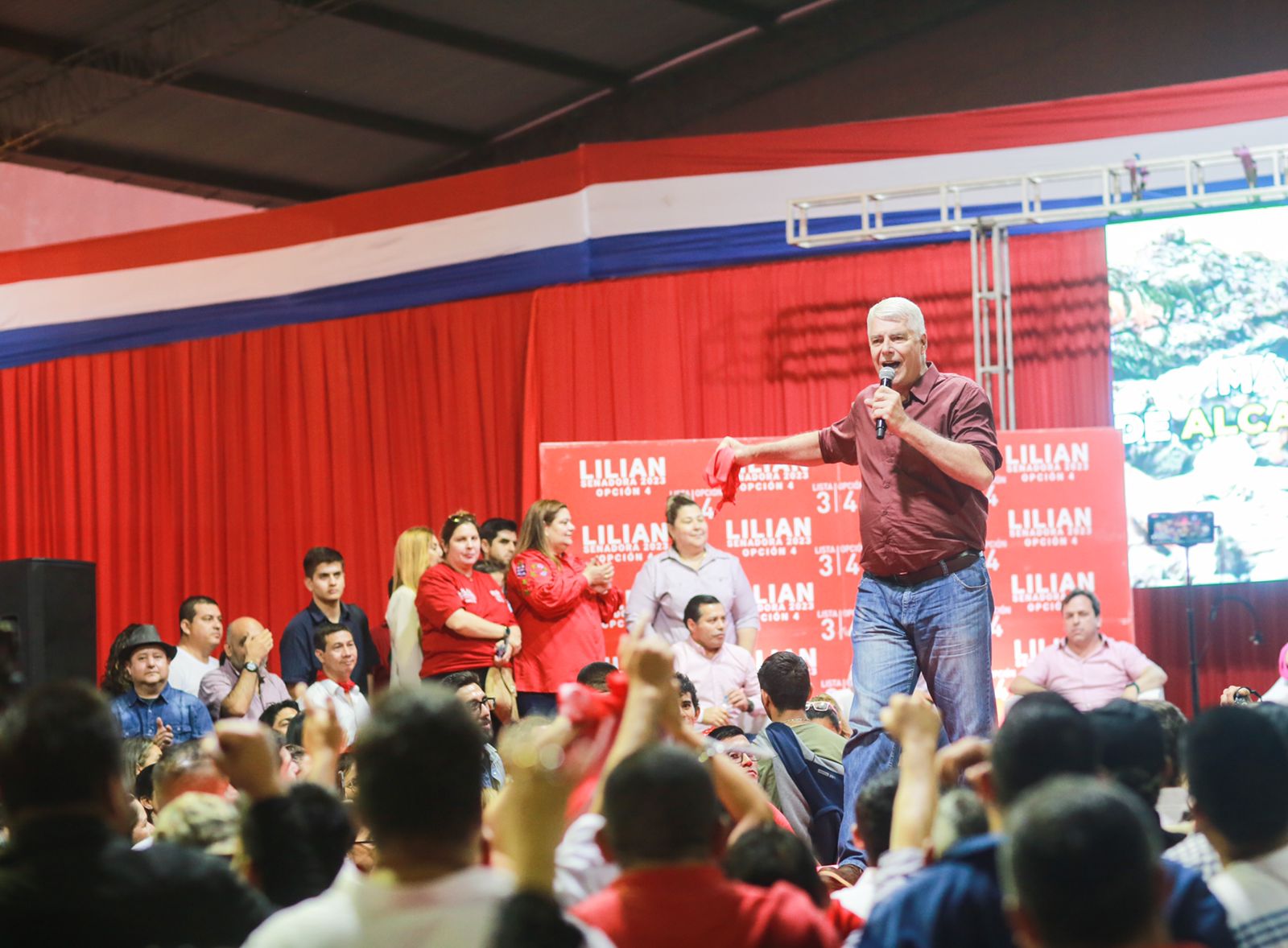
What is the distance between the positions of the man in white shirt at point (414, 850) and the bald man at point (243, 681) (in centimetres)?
465

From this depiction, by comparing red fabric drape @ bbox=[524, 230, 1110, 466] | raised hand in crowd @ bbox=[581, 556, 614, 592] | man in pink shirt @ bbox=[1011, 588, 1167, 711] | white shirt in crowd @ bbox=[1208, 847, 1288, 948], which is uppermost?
red fabric drape @ bbox=[524, 230, 1110, 466]

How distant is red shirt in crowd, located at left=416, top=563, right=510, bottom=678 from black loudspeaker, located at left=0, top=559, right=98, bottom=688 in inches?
65.7

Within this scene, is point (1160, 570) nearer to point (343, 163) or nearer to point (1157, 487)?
point (1157, 487)

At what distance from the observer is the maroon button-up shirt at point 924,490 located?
13.4 feet

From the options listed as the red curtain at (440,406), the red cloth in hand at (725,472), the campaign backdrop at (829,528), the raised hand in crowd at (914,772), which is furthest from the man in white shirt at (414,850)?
the red curtain at (440,406)

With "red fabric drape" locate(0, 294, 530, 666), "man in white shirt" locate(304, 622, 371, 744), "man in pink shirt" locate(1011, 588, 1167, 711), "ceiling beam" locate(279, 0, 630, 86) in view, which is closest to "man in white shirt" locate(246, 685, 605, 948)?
"man in white shirt" locate(304, 622, 371, 744)

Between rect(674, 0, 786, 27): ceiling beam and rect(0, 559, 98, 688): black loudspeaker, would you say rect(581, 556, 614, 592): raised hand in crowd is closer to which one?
rect(0, 559, 98, 688): black loudspeaker

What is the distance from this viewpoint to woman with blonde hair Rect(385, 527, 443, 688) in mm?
7004

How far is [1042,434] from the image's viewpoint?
762 cm

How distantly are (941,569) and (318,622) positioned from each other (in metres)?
3.72

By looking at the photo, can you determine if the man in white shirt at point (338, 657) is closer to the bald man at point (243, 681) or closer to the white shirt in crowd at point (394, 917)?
the bald man at point (243, 681)

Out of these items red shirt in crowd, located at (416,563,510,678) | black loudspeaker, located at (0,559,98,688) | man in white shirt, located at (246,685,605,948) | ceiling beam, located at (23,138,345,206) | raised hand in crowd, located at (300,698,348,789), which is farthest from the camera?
ceiling beam, located at (23,138,345,206)

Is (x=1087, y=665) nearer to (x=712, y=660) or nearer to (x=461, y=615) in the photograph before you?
A: (x=712, y=660)

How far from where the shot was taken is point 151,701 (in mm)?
5852
